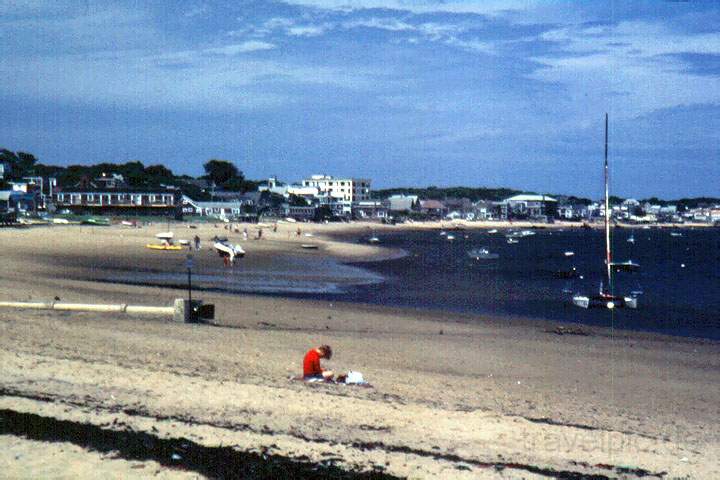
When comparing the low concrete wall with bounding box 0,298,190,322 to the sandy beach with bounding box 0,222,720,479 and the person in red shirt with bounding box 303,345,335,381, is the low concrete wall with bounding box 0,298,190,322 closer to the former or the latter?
the sandy beach with bounding box 0,222,720,479

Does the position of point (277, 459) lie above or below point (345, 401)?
above

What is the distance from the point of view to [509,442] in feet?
31.4

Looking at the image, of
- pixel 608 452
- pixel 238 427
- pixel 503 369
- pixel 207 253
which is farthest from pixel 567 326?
pixel 207 253

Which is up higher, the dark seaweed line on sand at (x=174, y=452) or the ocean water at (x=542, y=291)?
the dark seaweed line on sand at (x=174, y=452)

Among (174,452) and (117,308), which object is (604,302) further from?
(174,452)

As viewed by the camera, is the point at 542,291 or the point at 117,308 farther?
the point at 542,291

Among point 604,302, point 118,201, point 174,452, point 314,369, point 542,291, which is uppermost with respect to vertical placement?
point 118,201

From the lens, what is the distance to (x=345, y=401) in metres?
11.1

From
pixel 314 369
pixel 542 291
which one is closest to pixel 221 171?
pixel 542 291

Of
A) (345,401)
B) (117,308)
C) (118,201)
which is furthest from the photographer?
(118,201)

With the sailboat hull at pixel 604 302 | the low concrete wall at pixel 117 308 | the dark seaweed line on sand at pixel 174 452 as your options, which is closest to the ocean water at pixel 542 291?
the sailboat hull at pixel 604 302

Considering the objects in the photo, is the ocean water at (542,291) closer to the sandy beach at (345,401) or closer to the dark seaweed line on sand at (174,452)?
the sandy beach at (345,401)

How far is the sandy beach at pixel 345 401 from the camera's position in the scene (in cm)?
826

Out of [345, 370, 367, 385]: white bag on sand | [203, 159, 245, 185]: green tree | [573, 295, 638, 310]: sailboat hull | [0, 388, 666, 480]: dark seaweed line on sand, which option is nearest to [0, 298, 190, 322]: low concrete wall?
[345, 370, 367, 385]: white bag on sand
